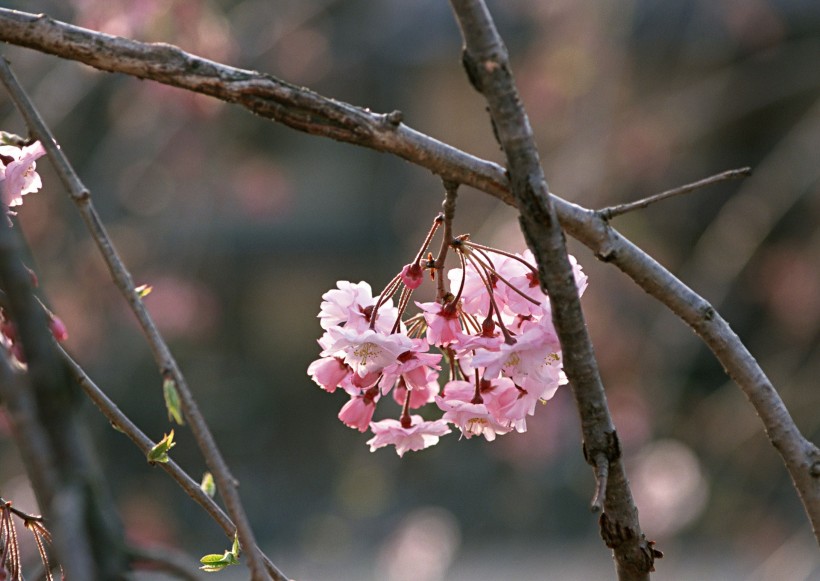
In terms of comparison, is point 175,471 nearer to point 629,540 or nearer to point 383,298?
point 383,298

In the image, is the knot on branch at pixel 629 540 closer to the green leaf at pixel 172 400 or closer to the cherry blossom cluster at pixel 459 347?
the cherry blossom cluster at pixel 459 347

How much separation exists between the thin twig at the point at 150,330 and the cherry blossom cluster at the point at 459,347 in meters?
0.27

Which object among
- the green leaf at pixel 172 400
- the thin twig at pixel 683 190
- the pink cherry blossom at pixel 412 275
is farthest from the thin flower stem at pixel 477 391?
the green leaf at pixel 172 400

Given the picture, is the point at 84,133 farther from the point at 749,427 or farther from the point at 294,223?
the point at 749,427

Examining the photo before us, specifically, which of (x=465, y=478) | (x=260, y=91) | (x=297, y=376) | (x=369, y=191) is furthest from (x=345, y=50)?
(x=260, y=91)

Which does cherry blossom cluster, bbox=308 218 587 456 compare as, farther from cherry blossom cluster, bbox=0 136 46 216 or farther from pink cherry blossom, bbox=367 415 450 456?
cherry blossom cluster, bbox=0 136 46 216

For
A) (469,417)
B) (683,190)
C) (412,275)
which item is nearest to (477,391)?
(469,417)

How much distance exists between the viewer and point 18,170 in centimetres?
100

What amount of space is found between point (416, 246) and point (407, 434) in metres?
3.88

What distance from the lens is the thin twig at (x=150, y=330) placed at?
0.72 m

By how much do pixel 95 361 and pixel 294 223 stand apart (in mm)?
3076

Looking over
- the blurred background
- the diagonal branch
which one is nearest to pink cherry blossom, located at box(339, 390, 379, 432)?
the diagonal branch

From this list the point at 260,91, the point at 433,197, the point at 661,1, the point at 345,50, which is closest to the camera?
the point at 260,91

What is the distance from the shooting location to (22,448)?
59 centimetres
